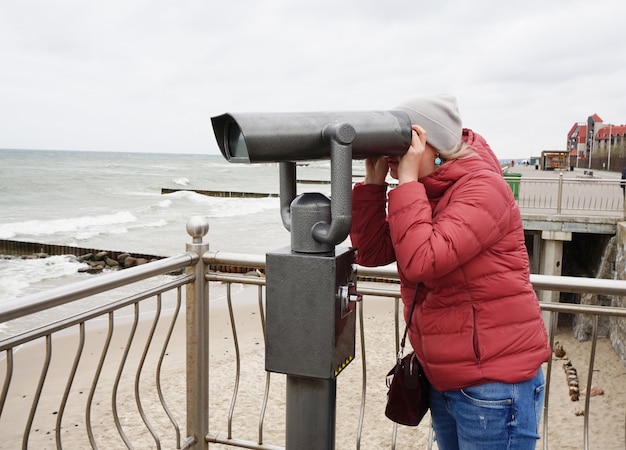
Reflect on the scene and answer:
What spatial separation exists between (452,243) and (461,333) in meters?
0.26

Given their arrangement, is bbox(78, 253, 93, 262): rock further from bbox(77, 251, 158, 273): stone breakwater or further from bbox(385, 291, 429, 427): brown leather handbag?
bbox(385, 291, 429, 427): brown leather handbag

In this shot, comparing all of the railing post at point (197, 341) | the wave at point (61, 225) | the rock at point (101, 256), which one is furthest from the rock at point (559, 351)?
the wave at point (61, 225)

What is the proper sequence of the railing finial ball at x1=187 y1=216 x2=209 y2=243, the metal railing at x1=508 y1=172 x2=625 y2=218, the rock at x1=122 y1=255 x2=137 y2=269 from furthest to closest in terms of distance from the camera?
the rock at x1=122 y1=255 x2=137 y2=269
the metal railing at x1=508 y1=172 x2=625 y2=218
the railing finial ball at x1=187 y1=216 x2=209 y2=243

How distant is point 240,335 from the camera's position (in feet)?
33.0

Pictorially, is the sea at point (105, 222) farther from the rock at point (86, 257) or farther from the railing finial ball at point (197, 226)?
the railing finial ball at point (197, 226)

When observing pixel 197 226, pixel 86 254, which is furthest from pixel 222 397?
pixel 86 254

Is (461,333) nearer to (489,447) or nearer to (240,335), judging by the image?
(489,447)

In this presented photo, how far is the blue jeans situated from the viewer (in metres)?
1.40

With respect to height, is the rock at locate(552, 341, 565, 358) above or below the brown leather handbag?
below

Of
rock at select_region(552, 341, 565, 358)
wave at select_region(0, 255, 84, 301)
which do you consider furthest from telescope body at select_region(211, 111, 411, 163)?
wave at select_region(0, 255, 84, 301)

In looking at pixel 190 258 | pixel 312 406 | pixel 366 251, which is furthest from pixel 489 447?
pixel 190 258

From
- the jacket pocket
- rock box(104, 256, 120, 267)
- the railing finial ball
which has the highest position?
the railing finial ball

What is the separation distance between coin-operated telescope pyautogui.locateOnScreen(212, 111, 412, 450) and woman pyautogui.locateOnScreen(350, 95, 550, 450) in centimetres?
11

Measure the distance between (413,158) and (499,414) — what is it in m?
0.65
